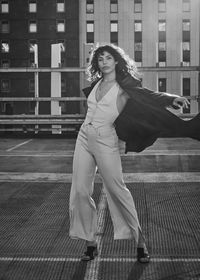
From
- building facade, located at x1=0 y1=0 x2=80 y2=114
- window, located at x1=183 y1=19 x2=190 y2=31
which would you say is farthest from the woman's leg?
window, located at x1=183 y1=19 x2=190 y2=31

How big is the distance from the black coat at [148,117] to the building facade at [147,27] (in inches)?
2094

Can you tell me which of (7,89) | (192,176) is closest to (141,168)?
(192,176)

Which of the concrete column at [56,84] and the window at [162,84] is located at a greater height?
the window at [162,84]

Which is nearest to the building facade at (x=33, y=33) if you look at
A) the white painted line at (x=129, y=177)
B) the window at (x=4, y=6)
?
the window at (x=4, y=6)

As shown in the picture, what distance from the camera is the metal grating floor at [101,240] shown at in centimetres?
335

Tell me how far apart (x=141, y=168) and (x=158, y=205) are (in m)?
2.80

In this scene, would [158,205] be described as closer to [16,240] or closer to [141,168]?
[16,240]

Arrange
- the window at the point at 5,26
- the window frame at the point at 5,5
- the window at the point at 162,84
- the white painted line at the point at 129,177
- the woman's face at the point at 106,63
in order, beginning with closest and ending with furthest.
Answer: the woman's face at the point at 106,63 → the white painted line at the point at 129,177 → the window at the point at 162,84 → the window frame at the point at 5,5 → the window at the point at 5,26

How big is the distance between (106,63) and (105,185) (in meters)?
0.94

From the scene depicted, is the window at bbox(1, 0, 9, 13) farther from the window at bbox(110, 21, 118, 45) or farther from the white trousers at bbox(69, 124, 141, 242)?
the white trousers at bbox(69, 124, 141, 242)

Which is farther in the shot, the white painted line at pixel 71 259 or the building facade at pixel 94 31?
the building facade at pixel 94 31

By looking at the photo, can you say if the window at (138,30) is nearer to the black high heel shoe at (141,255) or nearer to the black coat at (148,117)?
the black coat at (148,117)

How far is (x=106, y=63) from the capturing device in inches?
147

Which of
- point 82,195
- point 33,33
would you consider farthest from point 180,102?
point 33,33
